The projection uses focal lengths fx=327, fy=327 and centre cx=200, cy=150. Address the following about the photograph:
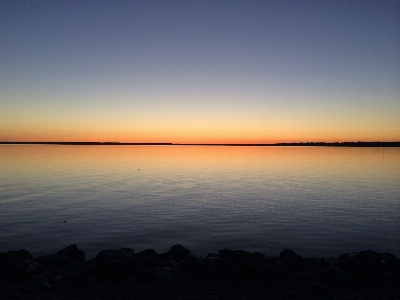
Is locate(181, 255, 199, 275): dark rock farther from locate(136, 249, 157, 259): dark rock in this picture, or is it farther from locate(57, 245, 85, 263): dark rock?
locate(57, 245, 85, 263): dark rock

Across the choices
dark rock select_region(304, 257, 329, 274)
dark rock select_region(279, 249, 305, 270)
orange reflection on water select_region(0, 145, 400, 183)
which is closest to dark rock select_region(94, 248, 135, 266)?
dark rock select_region(279, 249, 305, 270)

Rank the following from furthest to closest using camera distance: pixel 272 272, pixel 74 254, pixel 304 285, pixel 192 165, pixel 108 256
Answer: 1. pixel 192 165
2. pixel 74 254
3. pixel 108 256
4. pixel 272 272
5. pixel 304 285

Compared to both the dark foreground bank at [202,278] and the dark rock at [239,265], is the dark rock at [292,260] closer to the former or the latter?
the dark foreground bank at [202,278]

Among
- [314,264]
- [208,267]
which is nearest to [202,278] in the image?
[208,267]

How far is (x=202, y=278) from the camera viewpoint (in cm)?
1280

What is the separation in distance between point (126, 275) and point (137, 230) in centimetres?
917

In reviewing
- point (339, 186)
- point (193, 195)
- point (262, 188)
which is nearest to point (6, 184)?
point (193, 195)

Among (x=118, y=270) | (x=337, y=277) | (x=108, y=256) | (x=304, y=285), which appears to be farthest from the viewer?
(x=108, y=256)

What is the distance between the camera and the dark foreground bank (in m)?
11.2

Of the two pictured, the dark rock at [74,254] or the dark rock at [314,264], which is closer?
the dark rock at [314,264]

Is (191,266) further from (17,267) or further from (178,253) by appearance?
(17,267)

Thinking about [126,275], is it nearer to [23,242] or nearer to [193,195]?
[23,242]

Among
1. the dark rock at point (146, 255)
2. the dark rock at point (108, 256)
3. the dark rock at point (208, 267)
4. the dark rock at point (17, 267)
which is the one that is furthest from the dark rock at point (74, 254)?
the dark rock at point (208, 267)

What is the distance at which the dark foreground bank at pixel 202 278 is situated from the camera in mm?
11211
